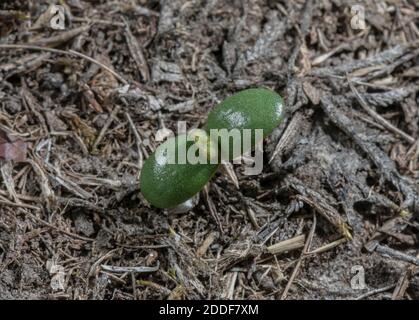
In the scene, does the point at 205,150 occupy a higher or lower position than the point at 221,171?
higher

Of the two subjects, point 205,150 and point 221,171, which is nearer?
point 205,150

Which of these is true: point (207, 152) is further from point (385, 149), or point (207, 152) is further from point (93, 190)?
point (385, 149)

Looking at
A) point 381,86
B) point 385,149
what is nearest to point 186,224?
point 385,149
